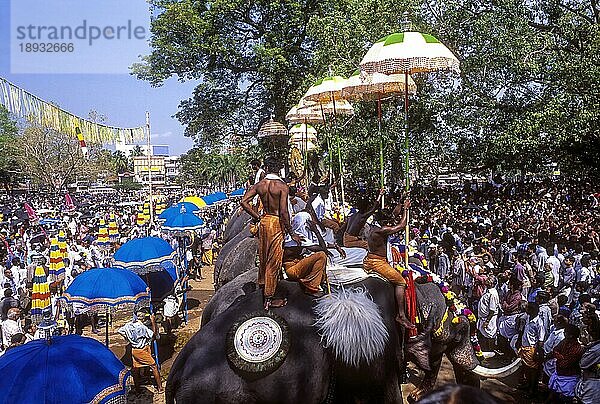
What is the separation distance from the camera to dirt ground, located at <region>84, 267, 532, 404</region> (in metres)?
8.42

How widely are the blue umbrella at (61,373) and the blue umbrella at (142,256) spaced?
19.8 ft

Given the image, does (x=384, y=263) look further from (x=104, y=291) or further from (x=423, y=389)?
(x=104, y=291)

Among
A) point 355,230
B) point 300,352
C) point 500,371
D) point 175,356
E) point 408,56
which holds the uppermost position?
point 408,56

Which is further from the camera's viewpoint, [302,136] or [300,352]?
[302,136]

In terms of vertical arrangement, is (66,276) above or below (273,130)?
below

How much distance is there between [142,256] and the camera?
36.3 feet

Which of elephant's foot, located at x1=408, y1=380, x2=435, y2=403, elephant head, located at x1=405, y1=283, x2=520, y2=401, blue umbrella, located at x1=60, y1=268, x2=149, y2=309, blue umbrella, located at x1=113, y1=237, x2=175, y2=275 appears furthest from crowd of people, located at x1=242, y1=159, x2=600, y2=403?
blue umbrella, located at x1=60, y1=268, x2=149, y2=309

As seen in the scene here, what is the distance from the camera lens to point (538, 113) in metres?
19.2

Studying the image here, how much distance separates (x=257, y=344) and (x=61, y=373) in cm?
177

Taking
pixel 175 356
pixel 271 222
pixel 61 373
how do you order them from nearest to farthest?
pixel 61 373, pixel 271 222, pixel 175 356

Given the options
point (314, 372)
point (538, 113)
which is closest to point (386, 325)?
point (314, 372)

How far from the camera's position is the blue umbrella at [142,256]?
11023mm

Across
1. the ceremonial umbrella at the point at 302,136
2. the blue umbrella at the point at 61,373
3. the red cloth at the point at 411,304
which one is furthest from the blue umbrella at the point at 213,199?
the blue umbrella at the point at 61,373

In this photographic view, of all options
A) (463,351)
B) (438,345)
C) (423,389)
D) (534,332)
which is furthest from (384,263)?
(534,332)
